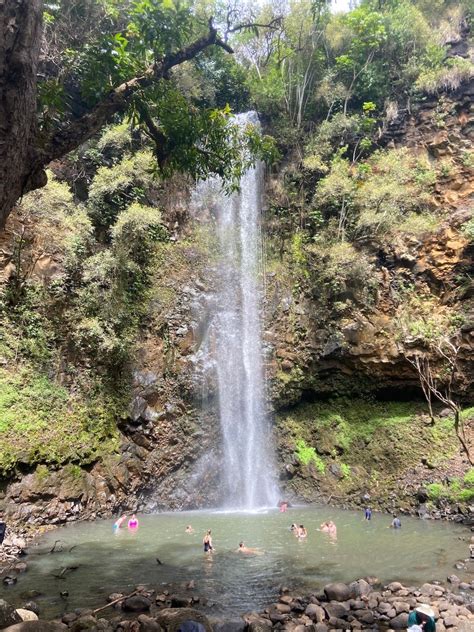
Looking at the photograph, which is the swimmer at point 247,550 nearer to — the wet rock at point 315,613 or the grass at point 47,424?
the wet rock at point 315,613

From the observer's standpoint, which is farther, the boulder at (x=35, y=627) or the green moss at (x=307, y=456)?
the green moss at (x=307, y=456)

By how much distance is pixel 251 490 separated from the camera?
56.7 feet

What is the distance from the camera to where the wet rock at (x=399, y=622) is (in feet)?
23.2

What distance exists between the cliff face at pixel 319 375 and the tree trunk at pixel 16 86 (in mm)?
11993

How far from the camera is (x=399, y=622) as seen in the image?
7133 mm

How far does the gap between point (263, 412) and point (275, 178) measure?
13370 millimetres

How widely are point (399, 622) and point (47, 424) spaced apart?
11.5 meters

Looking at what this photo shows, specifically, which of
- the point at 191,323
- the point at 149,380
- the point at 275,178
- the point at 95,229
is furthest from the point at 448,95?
the point at 149,380

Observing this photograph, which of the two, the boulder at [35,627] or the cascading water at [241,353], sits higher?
the cascading water at [241,353]

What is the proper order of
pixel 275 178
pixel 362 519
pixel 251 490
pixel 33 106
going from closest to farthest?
pixel 33 106, pixel 362 519, pixel 251 490, pixel 275 178

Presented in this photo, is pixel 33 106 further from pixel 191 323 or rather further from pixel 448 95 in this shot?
pixel 448 95

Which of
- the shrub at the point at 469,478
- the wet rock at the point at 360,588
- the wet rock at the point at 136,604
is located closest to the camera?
the wet rock at the point at 136,604

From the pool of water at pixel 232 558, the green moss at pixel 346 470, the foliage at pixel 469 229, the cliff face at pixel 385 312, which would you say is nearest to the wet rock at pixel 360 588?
the pool of water at pixel 232 558

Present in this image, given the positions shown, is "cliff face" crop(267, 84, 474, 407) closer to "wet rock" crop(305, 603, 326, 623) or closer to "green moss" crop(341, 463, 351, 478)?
"green moss" crop(341, 463, 351, 478)
